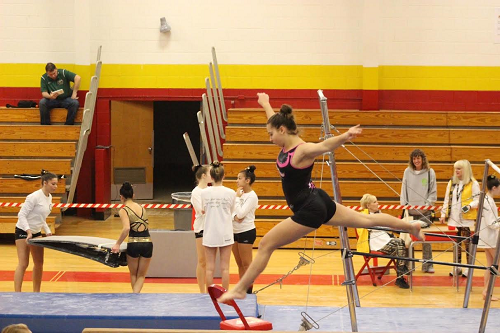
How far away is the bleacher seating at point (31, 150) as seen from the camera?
37.3 ft

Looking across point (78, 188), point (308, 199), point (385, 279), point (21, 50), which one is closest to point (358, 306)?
point (385, 279)

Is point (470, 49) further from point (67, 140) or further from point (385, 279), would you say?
point (67, 140)

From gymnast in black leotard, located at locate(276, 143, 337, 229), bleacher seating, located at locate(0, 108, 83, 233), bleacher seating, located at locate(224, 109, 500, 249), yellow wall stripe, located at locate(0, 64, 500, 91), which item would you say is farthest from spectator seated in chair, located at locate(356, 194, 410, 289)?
bleacher seating, located at locate(0, 108, 83, 233)

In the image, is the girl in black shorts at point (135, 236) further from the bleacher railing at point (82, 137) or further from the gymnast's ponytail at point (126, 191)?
→ the bleacher railing at point (82, 137)

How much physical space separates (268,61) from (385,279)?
5.40 metres

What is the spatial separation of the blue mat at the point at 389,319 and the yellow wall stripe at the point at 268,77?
6688 mm

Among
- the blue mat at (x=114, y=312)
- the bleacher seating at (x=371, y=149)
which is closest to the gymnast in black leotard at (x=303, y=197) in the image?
the blue mat at (x=114, y=312)

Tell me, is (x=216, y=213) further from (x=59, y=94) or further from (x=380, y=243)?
(x=59, y=94)

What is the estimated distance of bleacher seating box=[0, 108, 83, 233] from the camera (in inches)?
448

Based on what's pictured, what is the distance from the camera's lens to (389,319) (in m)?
6.45

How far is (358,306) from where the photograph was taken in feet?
22.9

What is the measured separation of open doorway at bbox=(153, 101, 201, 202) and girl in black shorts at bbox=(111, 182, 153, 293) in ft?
34.7

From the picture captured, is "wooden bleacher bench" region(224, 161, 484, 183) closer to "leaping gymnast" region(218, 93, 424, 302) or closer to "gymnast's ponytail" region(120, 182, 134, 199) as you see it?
"gymnast's ponytail" region(120, 182, 134, 199)

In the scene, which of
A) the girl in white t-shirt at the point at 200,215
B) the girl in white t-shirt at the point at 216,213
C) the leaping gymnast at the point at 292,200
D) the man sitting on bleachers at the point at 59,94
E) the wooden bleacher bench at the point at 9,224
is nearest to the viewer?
the leaping gymnast at the point at 292,200
